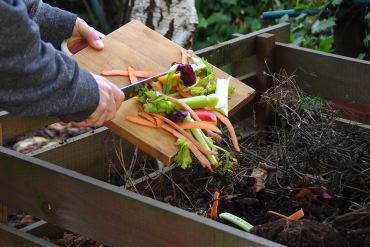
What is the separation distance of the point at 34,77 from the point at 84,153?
1146 mm

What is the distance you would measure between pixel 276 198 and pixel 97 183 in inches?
43.6

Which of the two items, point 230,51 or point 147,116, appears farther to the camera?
point 230,51

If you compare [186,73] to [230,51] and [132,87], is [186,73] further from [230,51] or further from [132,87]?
[230,51]

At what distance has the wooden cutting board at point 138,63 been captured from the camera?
1789mm

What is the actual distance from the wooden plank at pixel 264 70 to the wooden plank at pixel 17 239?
191 centimetres

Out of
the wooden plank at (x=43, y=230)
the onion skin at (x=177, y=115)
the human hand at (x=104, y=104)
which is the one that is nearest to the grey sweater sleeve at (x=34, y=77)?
the human hand at (x=104, y=104)

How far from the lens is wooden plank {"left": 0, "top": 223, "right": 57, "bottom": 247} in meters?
1.61

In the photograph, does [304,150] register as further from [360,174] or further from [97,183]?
[97,183]

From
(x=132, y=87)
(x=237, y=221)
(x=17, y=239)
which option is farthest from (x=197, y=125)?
(x=17, y=239)

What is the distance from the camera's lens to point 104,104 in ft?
4.99

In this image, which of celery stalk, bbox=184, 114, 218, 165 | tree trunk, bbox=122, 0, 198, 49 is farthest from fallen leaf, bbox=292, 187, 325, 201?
tree trunk, bbox=122, 0, 198, 49

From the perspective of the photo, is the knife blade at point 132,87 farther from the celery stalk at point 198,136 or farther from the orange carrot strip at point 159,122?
the celery stalk at point 198,136

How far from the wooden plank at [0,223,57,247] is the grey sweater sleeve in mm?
586

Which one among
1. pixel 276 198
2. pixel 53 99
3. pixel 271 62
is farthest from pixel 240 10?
pixel 53 99
